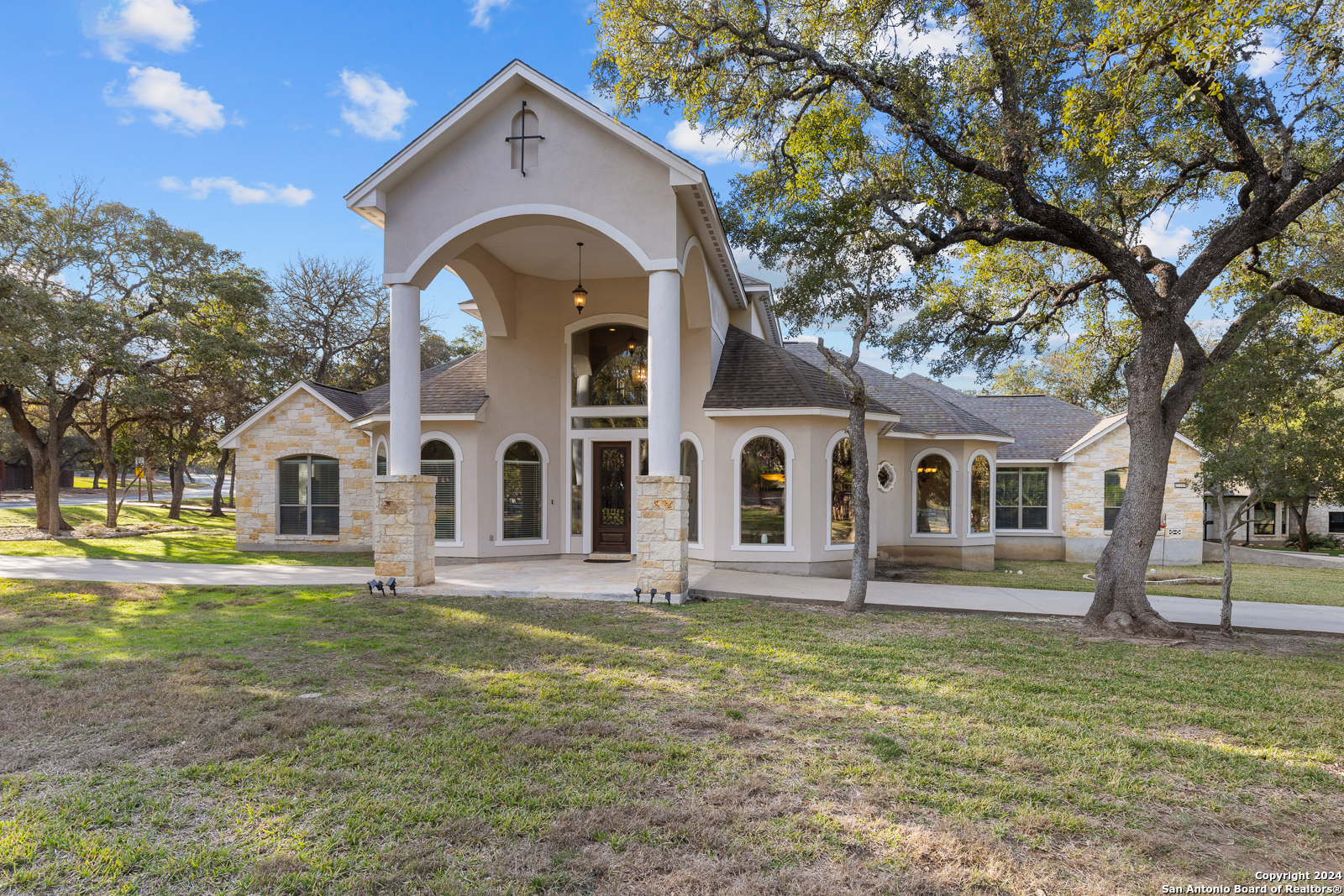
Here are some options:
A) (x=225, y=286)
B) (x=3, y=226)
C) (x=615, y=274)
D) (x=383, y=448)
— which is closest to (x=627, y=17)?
(x=615, y=274)

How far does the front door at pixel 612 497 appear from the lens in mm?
14250

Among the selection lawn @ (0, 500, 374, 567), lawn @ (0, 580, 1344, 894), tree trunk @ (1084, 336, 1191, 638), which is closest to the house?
lawn @ (0, 500, 374, 567)

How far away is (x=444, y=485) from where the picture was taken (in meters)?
13.4

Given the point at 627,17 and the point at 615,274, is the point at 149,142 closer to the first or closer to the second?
the point at 615,274

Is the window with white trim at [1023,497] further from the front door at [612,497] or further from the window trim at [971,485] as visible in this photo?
the front door at [612,497]

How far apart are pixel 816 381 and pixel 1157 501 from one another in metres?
6.51

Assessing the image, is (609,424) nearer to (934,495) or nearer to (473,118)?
(473,118)

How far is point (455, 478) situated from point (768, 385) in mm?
6619

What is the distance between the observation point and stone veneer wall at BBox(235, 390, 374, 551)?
16672 millimetres

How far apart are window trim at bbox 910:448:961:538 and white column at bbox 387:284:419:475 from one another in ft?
38.9

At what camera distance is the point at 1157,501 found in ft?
27.5

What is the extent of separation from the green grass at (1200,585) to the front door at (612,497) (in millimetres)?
6407

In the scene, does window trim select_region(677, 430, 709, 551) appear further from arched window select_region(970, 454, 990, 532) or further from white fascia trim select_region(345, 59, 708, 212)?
arched window select_region(970, 454, 990, 532)

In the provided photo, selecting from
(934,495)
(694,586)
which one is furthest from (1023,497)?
(694,586)
